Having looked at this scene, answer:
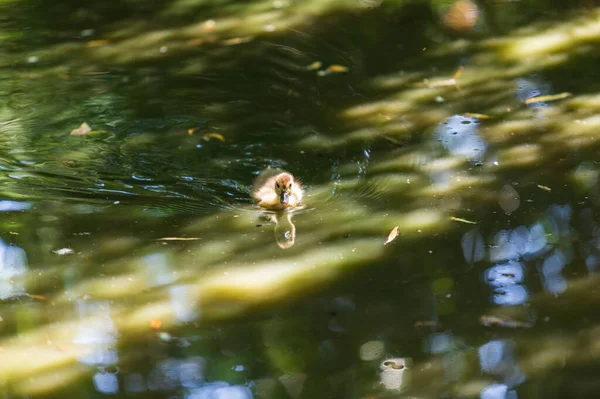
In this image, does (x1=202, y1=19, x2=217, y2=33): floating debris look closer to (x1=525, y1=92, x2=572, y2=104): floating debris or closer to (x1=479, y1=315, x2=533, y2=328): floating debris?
(x1=525, y1=92, x2=572, y2=104): floating debris

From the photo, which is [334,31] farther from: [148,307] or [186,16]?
[148,307]

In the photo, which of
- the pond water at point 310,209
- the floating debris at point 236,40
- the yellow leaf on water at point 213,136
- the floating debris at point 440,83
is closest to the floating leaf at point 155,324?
the pond water at point 310,209

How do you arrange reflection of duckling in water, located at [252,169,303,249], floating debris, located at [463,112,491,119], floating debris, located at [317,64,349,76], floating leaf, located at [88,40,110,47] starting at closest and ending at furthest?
reflection of duckling in water, located at [252,169,303,249], floating debris, located at [463,112,491,119], floating debris, located at [317,64,349,76], floating leaf, located at [88,40,110,47]

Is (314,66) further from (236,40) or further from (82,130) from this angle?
(82,130)

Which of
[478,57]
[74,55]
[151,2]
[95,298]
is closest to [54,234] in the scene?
[95,298]

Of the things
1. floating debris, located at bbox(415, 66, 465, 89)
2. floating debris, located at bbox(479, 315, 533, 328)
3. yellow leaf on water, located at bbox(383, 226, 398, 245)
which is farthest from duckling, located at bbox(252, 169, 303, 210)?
floating debris, located at bbox(415, 66, 465, 89)

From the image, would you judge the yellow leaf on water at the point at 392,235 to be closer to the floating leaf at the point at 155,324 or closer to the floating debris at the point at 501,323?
the floating debris at the point at 501,323

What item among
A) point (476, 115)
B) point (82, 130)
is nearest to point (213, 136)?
point (82, 130)
